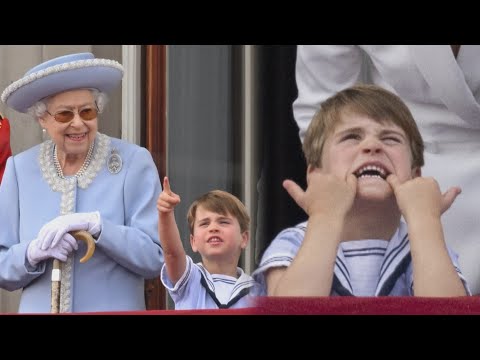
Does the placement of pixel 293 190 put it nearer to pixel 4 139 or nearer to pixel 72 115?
pixel 72 115

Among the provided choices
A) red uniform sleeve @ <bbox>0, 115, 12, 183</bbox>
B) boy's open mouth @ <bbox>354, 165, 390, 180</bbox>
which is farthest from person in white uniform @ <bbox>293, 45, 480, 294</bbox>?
red uniform sleeve @ <bbox>0, 115, 12, 183</bbox>

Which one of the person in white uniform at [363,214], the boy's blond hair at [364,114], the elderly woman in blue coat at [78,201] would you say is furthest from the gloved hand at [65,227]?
the boy's blond hair at [364,114]

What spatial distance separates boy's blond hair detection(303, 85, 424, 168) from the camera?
4426 mm

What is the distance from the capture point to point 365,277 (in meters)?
4.37

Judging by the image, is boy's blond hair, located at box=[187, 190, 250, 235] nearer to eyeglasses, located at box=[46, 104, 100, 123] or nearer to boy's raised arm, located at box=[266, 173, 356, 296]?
boy's raised arm, located at box=[266, 173, 356, 296]

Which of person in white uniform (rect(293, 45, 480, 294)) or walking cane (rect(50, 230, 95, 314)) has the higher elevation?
person in white uniform (rect(293, 45, 480, 294))

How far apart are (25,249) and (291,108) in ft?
3.11

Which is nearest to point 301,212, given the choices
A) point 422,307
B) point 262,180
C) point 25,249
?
point 262,180

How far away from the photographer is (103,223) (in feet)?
14.9

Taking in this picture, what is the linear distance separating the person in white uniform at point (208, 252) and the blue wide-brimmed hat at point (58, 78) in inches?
18.0

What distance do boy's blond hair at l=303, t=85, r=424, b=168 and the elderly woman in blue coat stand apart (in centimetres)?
55

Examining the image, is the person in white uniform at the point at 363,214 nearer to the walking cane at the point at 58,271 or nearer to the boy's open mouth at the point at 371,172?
the boy's open mouth at the point at 371,172

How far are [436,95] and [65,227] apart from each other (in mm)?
1227

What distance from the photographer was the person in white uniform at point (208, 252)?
14.7 ft
